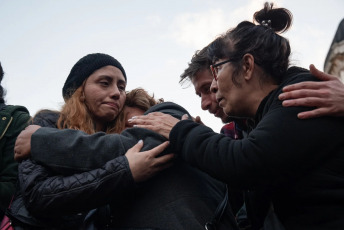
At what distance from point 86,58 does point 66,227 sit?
66.5 inches

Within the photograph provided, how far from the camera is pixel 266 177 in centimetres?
162

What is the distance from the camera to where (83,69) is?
3086mm

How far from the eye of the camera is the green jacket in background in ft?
7.91

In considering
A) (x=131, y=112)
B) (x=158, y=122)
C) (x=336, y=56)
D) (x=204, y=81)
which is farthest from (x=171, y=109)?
(x=336, y=56)

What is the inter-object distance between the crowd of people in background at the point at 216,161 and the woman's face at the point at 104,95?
1.94ft

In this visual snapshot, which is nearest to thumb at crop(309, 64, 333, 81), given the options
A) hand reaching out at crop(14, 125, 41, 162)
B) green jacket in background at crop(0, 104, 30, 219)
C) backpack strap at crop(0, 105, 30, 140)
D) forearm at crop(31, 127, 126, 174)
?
forearm at crop(31, 127, 126, 174)

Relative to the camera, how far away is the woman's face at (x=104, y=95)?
2.97 m

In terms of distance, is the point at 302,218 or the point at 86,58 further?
the point at 86,58

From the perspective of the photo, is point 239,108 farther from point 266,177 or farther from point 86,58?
point 86,58

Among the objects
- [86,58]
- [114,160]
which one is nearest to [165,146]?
[114,160]

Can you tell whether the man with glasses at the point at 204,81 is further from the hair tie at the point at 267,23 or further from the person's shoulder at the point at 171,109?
the person's shoulder at the point at 171,109

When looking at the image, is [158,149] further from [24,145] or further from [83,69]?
[83,69]

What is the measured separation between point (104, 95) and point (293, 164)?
187cm

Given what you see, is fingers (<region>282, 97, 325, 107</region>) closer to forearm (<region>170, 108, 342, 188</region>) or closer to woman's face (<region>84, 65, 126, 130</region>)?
forearm (<region>170, 108, 342, 188</region>)
